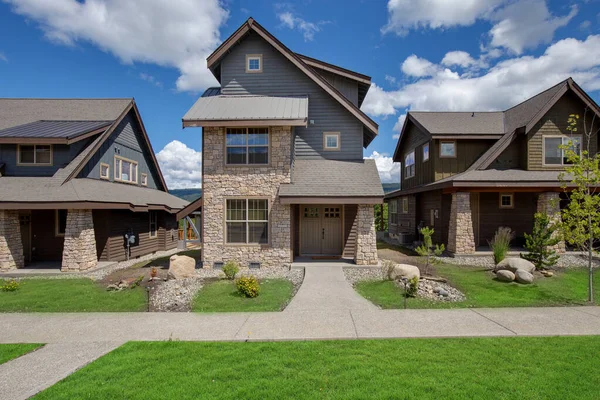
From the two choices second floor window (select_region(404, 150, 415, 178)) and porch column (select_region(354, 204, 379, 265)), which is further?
second floor window (select_region(404, 150, 415, 178))

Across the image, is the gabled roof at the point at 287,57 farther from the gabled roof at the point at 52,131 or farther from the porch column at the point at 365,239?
the gabled roof at the point at 52,131

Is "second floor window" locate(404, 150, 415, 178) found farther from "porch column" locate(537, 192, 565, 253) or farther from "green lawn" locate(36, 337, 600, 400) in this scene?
"green lawn" locate(36, 337, 600, 400)

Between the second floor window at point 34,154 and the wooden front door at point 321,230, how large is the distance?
487 inches

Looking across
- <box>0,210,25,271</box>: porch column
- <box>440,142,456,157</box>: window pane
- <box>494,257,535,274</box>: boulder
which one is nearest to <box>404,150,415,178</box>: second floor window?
<box>440,142,456,157</box>: window pane

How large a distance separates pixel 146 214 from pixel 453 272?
16507 mm

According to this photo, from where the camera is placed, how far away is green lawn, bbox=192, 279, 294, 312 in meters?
7.81

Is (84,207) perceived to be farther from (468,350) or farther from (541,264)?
(541,264)

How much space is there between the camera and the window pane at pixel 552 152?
51.6 feet

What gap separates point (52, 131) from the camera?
1448 cm

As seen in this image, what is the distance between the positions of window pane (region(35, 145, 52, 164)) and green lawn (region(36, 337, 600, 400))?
43.7 ft

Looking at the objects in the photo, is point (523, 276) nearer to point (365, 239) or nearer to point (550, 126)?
point (365, 239)

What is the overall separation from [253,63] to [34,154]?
36.8 feet

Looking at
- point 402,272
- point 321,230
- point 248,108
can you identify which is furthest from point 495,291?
point 248,108

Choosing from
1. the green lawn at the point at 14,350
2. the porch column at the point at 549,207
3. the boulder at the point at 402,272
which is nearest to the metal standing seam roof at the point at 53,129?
the green lawn at the point at 14,350
